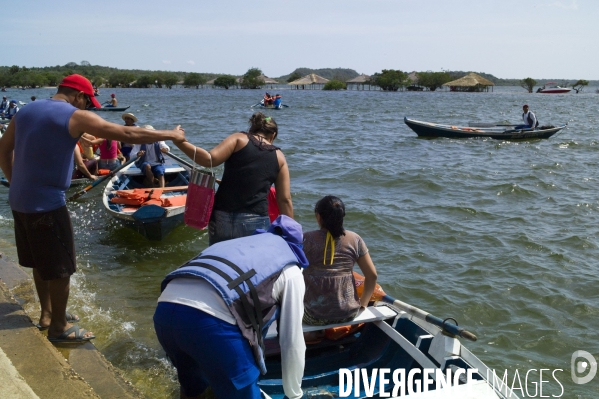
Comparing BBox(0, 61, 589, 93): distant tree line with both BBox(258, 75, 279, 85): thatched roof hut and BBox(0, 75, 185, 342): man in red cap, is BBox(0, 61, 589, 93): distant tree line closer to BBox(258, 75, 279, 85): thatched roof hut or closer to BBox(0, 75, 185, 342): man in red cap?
BBox(258, 75, 279, 85): thatched roof hut

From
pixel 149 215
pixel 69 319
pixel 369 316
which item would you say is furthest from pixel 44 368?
pixel 149 215

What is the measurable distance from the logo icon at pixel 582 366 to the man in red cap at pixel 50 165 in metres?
4.88

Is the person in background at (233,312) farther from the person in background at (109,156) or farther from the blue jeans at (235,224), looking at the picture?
the person in background at (109,156)

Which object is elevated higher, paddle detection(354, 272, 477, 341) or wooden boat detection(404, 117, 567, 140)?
wooden boat detection(404, 117, 567, 140)

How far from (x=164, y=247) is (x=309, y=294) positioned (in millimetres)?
5273

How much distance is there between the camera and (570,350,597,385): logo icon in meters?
5.75

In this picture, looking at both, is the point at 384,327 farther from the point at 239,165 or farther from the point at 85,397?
the point at 85,397

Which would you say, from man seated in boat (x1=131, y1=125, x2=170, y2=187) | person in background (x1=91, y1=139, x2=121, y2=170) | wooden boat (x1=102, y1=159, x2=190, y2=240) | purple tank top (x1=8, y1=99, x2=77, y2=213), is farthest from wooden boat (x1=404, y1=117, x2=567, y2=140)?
purple tank top (x1=8, y1=99, x2=77, y2=213)

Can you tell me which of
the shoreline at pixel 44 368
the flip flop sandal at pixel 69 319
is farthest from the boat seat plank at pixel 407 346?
the flip flop sandal at pixel 69 319

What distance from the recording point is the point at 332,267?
439 centimetres

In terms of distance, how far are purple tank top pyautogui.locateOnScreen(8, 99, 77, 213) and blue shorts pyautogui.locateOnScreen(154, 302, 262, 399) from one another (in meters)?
1.80

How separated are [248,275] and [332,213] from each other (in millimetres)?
1701

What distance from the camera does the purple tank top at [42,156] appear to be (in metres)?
3.78

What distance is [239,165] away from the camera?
166 inches
